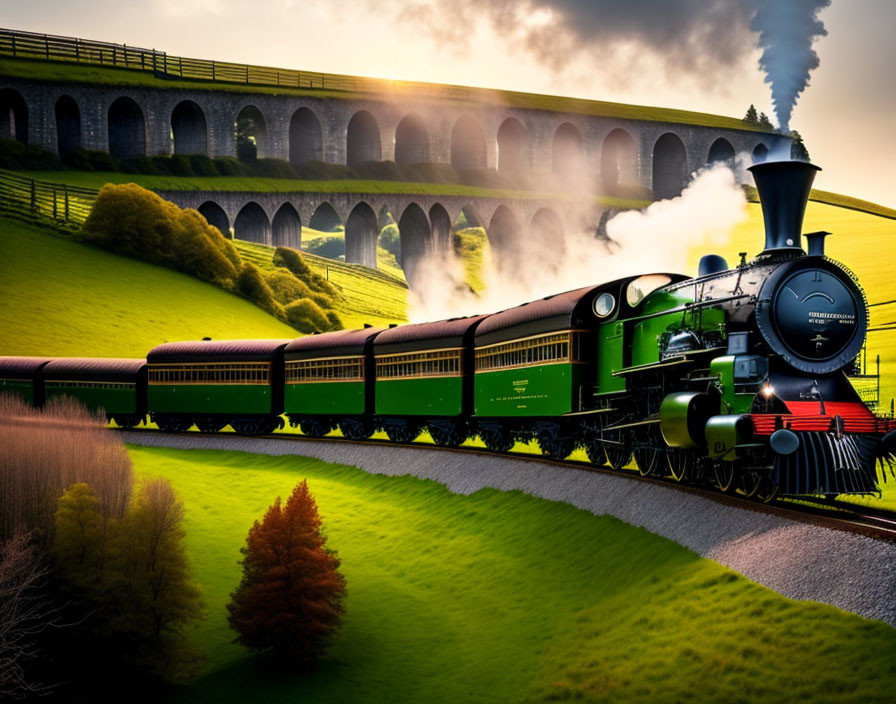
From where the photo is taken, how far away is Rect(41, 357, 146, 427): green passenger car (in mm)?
44188

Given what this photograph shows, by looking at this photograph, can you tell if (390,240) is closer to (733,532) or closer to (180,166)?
(180,166)

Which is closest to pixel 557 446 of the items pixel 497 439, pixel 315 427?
pixel 497 439

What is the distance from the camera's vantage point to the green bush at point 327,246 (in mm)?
174750

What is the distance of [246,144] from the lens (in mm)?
133000

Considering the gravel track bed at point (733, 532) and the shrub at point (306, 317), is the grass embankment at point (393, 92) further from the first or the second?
the gravel track bed at point (733, 532)

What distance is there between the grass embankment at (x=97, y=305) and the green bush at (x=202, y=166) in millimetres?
22128

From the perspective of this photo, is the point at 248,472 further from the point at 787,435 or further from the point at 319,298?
the point at 319,298

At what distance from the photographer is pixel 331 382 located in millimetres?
37531

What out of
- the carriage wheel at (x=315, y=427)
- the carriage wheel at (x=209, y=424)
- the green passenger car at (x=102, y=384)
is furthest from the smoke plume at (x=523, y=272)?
the green passenger car at (x=102, y=384)

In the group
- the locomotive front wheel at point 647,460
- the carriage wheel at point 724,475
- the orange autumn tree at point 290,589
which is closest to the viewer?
the carriage wheel at point 724,475

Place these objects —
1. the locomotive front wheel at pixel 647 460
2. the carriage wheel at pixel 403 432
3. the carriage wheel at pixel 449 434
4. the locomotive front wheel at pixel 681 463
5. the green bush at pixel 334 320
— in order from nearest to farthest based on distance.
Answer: the locomotive front wheel at pixel 681 463 < the locomotive front wheel at pixel 647 460 < the carriage wheel at pixel 449 434 < the carriage wheel at pixel 403 432 < the green bush at pixel 334 320

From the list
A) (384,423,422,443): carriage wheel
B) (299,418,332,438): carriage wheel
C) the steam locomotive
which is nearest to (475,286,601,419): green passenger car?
the steam locomotive

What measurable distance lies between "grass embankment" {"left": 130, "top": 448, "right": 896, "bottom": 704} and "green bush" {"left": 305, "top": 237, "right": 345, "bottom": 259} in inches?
5730

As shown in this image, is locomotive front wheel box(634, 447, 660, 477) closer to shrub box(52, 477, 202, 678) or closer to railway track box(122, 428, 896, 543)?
railway track box(122, 428, 896, 543)
